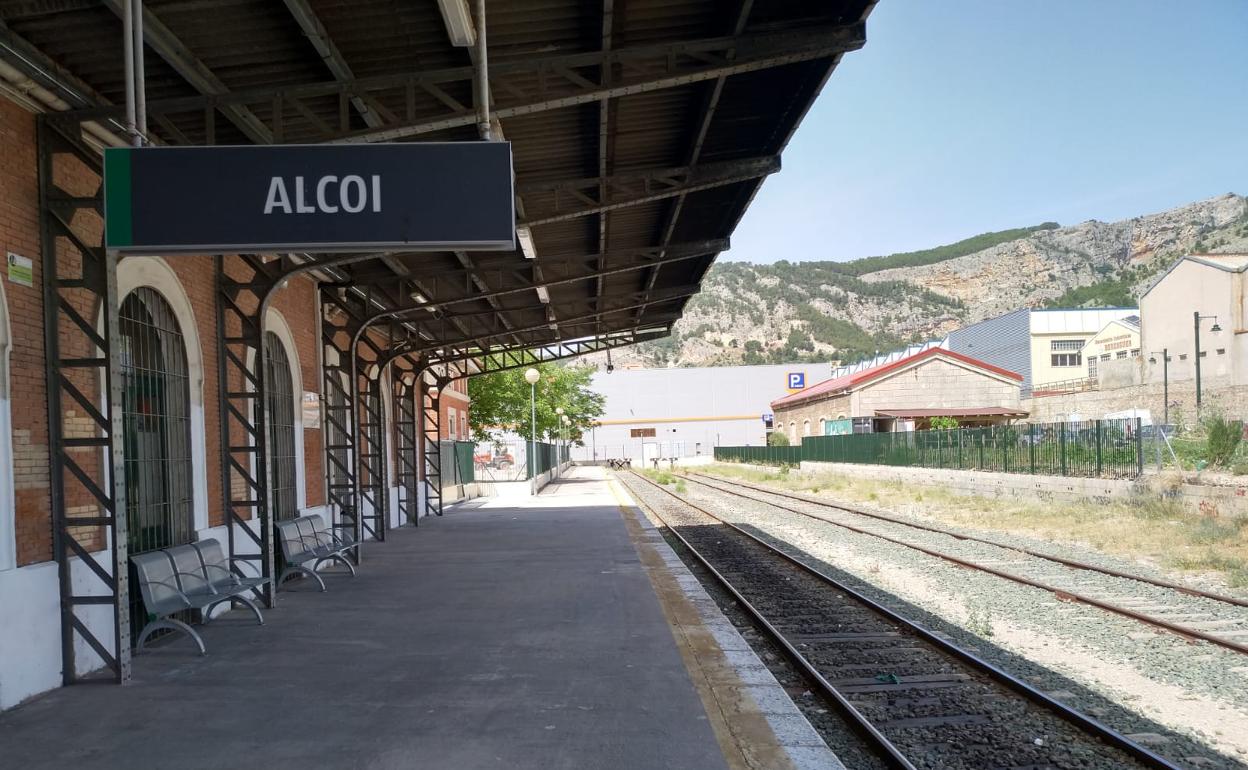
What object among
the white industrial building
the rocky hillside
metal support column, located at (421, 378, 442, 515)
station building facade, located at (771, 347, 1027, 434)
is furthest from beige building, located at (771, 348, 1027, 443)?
the rocky hillside

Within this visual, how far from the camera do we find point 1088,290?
147 m

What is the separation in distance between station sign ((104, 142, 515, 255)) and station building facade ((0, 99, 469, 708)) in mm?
2065

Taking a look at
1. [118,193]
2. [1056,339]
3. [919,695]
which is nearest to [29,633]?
[118,193]

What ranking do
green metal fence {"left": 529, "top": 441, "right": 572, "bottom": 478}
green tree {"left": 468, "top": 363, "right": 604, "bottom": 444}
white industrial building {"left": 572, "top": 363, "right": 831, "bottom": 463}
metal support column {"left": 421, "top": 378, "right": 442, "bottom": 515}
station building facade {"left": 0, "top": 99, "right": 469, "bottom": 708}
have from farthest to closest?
white industrial building {"left": 572, "top": 363, "right": 831, "bottom": 463} → green tree {"left": 468, "top": 363, "right": 604, "bottom": 444} → green metal fence {"left": 529, "top": 441, "right": 572, "bottom": 478} → metal support column {"left": 421, "top": 378, "right": 442, "bottom": 515} → station building facade {"left": 0, "top": 99, "right": 469, "bottom": 708}

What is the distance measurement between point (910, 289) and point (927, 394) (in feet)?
488

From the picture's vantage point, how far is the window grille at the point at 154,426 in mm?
8328

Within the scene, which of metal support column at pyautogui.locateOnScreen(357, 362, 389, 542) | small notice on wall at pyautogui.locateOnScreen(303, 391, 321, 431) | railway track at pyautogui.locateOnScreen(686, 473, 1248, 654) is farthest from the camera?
metal support column at pyautogui.locateOnScreen(357, 362, 389, 542)

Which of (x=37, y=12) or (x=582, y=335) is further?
(x=582, y=335)

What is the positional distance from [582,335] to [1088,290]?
143855mm

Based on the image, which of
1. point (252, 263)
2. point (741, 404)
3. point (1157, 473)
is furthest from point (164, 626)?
point (741, 404)

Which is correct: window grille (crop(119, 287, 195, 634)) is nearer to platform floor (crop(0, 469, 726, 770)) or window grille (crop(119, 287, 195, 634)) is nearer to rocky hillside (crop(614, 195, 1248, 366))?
platform floor (crop(0, 469, 726, 770))

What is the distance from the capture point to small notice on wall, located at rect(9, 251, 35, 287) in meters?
6.54

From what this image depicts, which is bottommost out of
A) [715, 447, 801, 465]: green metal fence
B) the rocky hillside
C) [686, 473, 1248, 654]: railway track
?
[715, 447, 801, 465]: green metal fence

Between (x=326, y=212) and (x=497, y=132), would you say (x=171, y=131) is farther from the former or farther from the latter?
(x=326, y=212)
